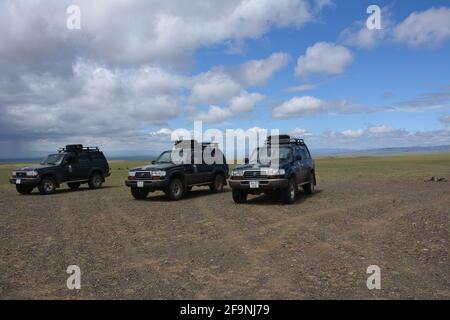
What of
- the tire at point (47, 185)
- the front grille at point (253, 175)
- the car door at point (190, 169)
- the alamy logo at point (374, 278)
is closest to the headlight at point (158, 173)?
the car door at point (190, 169)

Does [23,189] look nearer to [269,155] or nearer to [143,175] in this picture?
[143,175]

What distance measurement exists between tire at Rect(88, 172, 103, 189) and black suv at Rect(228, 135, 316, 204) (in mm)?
9612

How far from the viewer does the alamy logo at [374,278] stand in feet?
17.7

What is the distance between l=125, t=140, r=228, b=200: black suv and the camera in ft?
47.8

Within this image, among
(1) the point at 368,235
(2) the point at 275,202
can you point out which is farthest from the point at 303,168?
(1) the point at 368,235

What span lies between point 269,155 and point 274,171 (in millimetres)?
1614

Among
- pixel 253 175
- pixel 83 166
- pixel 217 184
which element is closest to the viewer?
pixel 253 175

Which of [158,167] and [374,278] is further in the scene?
[158,167]

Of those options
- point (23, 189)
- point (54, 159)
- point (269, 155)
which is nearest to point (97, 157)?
point (54, 159)

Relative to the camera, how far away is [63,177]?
758 inches

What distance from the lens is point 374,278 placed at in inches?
223

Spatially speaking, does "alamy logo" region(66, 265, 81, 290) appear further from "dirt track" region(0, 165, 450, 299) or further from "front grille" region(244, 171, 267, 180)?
"front grille" region(244, 171, 267, 180)

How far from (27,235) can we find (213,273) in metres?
5.18

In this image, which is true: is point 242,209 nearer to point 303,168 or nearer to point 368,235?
point 303,168
